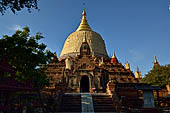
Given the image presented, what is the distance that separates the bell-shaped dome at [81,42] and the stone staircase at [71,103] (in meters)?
23.1

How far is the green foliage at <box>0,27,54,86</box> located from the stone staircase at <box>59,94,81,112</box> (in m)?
5.00

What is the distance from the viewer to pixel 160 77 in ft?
78.7

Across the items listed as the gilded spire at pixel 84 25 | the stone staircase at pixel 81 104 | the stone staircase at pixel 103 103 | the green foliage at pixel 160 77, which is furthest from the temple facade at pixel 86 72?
the gilded spire at pixel 84 25

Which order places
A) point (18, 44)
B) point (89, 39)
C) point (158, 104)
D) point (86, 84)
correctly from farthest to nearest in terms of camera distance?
1. point (89, 39)
2. point (86, 84)
3. point (158, 104)
4. point (18, 44)

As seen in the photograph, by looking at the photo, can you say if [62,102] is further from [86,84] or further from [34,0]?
[86,84]

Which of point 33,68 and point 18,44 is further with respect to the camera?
point 33,68

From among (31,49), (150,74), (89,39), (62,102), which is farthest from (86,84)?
(31,49)

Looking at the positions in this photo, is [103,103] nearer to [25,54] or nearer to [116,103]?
[116,103]

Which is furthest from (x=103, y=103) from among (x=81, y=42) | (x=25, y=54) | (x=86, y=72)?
(x=81, y=42)

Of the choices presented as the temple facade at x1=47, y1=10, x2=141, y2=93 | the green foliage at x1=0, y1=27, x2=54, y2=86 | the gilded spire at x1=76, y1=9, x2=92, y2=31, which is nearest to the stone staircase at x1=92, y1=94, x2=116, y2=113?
the temple facade at x1=47, y1=10, x2=141, y2=93

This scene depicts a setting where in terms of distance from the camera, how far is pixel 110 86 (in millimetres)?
15734

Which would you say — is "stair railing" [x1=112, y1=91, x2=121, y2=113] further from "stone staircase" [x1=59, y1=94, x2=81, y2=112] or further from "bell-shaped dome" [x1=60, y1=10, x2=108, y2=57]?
"bell-shaped dome" [x1=60, y1=10, x2=108, y2=57]

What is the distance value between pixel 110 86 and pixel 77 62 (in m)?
12.1

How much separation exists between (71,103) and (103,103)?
3.01 metres
